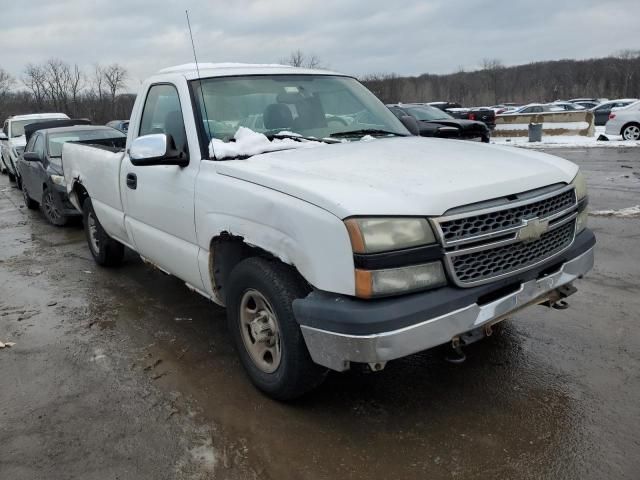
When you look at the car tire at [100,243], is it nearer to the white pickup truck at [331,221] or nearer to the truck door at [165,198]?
the truck door at [165,198]

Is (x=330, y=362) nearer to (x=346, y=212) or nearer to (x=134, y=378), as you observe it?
(x=346, y=212)

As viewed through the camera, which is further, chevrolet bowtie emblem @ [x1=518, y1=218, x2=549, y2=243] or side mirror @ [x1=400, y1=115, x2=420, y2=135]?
side mirror @ [x1=400, y1=115, x2=420, y2=135]

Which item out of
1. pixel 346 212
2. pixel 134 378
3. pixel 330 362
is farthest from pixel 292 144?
pixel 134 378

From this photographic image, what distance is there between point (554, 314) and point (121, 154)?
3.89 metres

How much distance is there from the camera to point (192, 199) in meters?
3.47

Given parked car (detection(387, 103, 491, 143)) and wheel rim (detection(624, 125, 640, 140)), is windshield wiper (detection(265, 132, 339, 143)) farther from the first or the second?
wheel rim (detection(624, 125, 640, 140))

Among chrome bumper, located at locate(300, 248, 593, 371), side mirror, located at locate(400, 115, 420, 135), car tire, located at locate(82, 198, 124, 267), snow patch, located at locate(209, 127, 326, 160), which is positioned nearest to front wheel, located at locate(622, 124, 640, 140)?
side mirror, located at locate(400, 115, 420, 135)

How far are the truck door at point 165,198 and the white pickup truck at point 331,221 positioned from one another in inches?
0.6

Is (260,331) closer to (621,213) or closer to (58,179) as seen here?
(621,213)

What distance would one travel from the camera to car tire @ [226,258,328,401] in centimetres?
278

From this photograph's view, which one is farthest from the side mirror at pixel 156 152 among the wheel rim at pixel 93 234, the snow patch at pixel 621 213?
the snow patch at pixel 621 213

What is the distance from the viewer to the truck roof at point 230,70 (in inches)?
153

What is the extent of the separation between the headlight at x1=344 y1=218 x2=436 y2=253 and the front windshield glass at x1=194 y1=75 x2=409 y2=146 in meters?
1.53

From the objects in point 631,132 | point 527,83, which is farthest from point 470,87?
point 631,132
